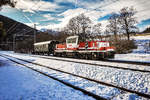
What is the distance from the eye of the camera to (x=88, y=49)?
12.9 metres

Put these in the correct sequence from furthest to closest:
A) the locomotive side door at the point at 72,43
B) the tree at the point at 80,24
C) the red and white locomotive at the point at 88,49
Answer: the tree at the point at 80,24 < the locomotive side door at the point at 72,43 < the red and white locomotive at the point at 88,49

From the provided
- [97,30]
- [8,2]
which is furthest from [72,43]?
[97,30]

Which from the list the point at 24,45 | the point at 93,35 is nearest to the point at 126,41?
the point at 93,35

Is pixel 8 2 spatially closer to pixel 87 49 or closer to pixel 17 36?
pixel 87 49

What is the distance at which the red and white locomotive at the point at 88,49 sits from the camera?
11.9 metres

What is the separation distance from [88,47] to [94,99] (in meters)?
10.1

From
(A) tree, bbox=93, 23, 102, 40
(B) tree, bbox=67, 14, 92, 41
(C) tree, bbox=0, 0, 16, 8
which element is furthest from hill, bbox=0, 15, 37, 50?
(A) tree, bbox=93, 23, 102, 40

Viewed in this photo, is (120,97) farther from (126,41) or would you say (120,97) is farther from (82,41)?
(126,41)

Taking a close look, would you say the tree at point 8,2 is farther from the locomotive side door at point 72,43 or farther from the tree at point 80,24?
the tree at point 80,24

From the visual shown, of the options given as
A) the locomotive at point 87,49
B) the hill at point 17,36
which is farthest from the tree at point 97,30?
the locomotive at point 87,49

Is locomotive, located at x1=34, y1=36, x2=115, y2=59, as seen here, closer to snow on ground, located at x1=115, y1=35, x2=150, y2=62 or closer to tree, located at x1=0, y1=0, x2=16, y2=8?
snow on ground, located at x1=115, y1=35, x2=150, y2=62

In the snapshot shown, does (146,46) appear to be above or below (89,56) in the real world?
above

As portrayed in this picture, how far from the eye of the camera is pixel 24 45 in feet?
145

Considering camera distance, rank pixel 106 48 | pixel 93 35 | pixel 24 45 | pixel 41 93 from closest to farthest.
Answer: pixel 41 93
pixel 106 48
pixel 93 35
pixel 24 45
